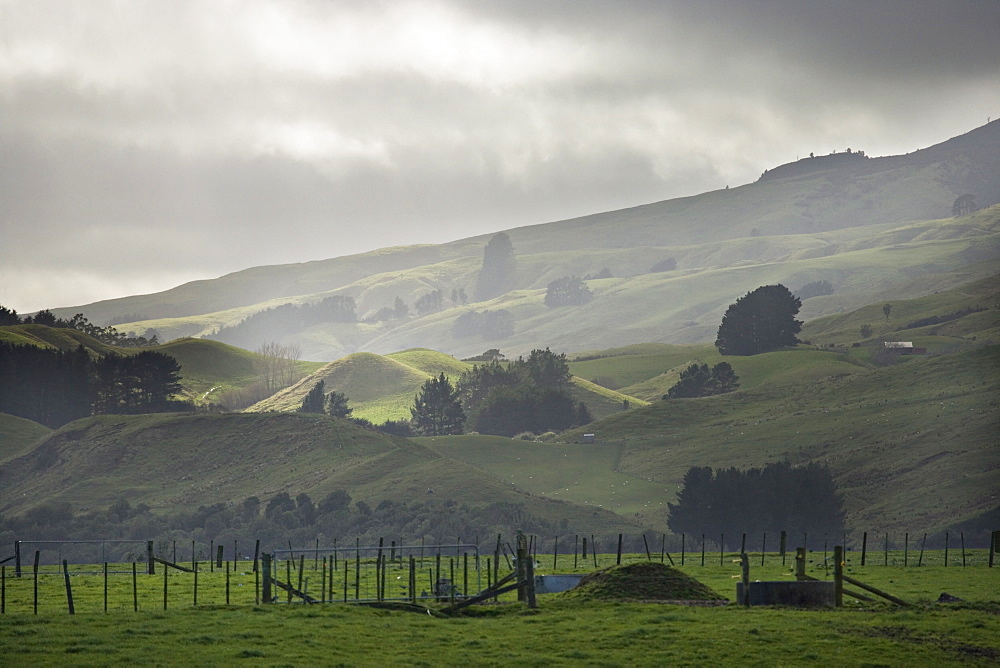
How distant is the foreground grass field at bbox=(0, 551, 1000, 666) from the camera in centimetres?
4034

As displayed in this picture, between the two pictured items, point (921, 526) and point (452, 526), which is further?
point (452, 526)

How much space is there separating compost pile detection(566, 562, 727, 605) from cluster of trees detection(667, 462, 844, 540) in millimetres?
115716

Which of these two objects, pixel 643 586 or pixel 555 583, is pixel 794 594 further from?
pixel 555 583

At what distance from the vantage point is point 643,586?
53938 millimetres

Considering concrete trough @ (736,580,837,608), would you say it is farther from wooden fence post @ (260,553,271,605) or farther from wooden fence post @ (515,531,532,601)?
wooden fence post @ (260,553,271,605)

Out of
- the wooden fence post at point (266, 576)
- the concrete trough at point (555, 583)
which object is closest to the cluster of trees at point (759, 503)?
the concrete trough at point (555, 583)

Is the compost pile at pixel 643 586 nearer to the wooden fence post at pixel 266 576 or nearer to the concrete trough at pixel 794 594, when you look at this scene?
the concrete trough at pixel 794 594

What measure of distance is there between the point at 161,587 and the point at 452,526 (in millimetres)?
104663

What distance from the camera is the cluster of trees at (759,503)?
169000 mm

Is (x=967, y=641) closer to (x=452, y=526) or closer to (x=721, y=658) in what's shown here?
(x=721, y=658)

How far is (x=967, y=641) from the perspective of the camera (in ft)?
142

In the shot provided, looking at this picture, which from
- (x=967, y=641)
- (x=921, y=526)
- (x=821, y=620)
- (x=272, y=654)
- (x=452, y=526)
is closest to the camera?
(x=272, y=654)

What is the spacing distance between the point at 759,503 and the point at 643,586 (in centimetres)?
12530

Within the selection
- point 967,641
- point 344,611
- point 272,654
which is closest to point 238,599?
point 344,611
